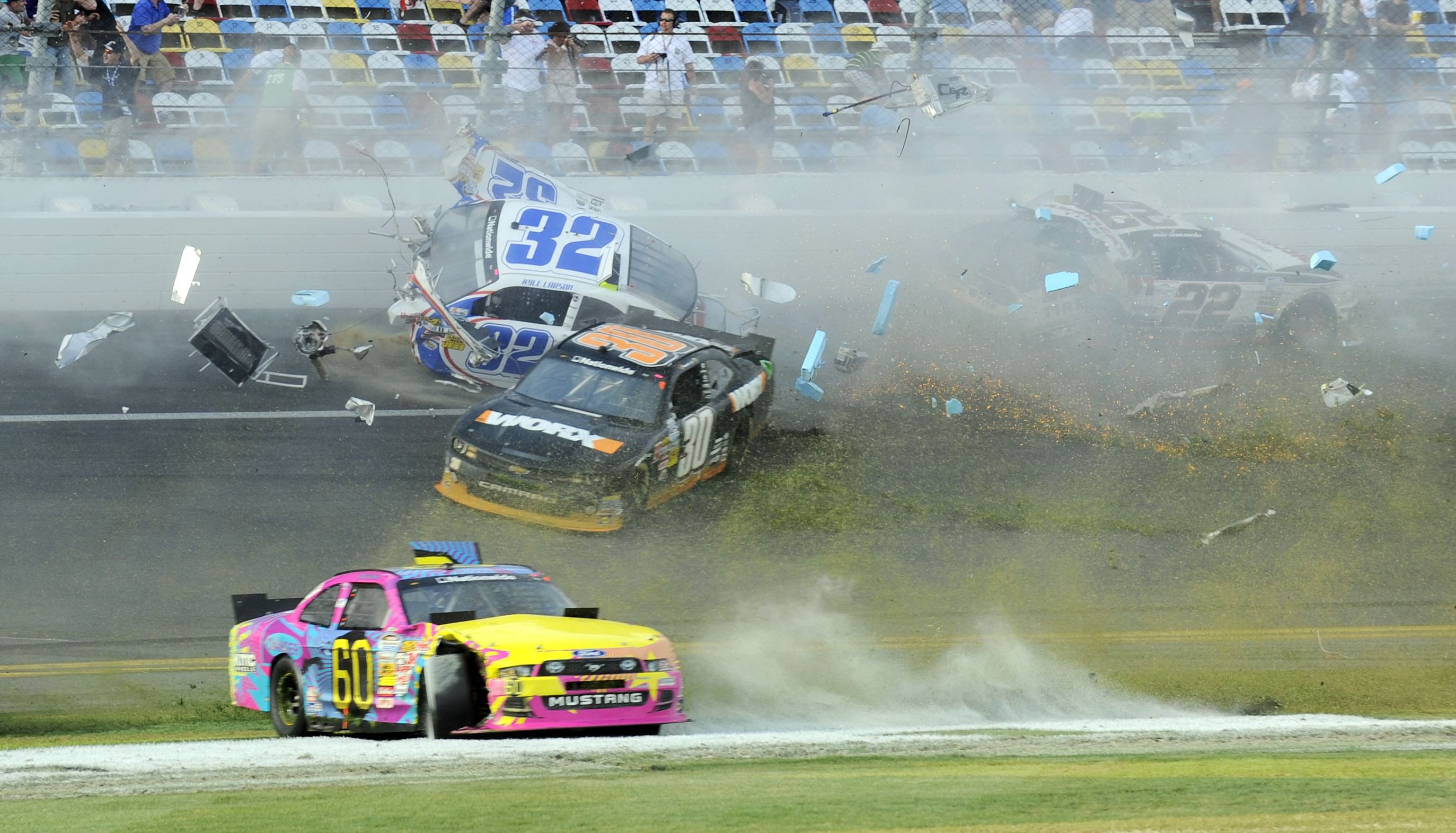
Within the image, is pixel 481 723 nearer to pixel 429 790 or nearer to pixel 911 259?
pixel 429 790

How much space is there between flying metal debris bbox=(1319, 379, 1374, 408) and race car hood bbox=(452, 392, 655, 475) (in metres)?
6.62

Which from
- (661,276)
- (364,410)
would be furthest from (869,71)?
(364,410)

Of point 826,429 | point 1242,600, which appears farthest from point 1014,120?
point 1242,600

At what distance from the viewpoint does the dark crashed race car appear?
10852 millimetres

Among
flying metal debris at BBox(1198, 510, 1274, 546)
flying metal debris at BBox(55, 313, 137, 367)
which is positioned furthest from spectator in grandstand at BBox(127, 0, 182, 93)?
flying metal debris at BBox(1198, 510, 1274, 546)

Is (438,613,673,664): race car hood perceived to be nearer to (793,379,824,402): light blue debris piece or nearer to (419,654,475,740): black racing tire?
(419,654,475,740): black racing tire

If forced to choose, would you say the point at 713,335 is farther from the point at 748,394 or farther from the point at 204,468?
the point at 204,468

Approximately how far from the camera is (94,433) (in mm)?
12500

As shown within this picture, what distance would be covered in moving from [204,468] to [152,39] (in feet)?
18.9

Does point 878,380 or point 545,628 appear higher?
point 545,628

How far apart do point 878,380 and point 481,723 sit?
791 centimetres

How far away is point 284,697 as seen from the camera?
8039mm

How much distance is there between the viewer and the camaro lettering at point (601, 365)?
38.4 feet

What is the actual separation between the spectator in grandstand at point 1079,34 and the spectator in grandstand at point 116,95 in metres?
10.2
